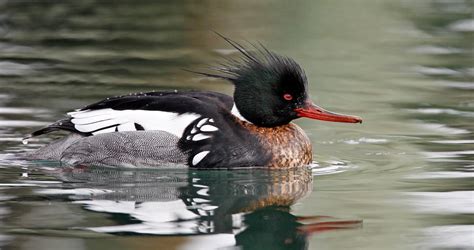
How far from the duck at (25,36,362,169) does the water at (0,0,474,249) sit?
146 mm

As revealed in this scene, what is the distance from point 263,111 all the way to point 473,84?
4422mm

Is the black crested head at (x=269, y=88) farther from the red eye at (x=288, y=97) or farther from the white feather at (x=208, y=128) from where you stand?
the white feather at (x=208, y=128)

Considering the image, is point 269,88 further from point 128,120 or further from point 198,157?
point 128,120

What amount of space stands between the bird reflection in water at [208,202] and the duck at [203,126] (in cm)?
12

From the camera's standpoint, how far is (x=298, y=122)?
36.2ft

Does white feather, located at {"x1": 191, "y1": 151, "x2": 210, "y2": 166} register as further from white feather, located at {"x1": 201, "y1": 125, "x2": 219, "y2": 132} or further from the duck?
white feather, located at {"x1": 201, "y1": 125, "x2": 219, "y2": 132}

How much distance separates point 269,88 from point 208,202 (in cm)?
152

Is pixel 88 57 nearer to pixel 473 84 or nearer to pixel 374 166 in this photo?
pixel 473 84

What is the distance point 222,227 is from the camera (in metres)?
6.98

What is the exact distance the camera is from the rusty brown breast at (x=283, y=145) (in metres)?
9.03

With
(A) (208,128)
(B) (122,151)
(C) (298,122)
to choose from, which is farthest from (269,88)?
(C) (298,122)

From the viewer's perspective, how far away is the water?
689 cm

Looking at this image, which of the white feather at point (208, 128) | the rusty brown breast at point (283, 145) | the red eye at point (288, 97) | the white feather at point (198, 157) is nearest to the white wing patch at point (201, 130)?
the white feather at point (208, 128)

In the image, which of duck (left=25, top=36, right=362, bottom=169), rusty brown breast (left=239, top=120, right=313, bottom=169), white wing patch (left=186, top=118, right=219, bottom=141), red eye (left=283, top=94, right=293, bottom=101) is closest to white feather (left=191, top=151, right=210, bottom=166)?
duck (left=25, top=36, right=362, bottom=169)
